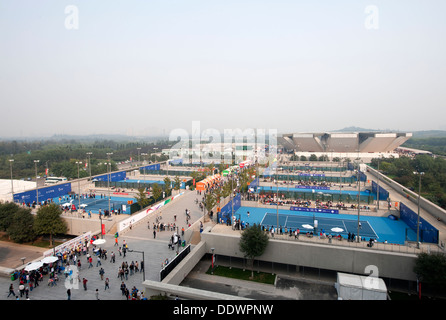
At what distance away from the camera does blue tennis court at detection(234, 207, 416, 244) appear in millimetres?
22453

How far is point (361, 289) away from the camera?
539 inches

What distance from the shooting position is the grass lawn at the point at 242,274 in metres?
17.0

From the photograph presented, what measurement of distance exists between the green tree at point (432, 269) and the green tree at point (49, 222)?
2563 cm

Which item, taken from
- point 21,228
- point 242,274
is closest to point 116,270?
point 242,274

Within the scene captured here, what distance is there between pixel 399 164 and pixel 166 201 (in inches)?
1911

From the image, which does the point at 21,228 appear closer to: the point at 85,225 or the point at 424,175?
the point at 85,225

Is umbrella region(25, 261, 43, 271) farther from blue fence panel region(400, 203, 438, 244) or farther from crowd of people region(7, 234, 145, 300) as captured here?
blue fence panel region(400, 203, 438, 244)

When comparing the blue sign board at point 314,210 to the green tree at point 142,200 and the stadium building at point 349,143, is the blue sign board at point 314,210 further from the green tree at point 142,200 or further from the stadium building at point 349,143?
the stadium building at point 349,143

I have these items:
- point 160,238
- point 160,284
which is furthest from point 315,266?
point 160,238

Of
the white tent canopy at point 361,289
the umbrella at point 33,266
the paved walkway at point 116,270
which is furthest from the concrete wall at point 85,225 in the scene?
the white tent canopy at point 361,289

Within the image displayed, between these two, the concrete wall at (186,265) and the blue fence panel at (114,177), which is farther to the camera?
the blue fence panel at (114,177)

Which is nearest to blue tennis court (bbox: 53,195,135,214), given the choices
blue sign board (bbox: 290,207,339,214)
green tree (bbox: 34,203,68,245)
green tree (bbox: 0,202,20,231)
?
green tree (bbox: 34,203,68,245)

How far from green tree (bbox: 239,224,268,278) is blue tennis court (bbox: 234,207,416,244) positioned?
20.0 feet
